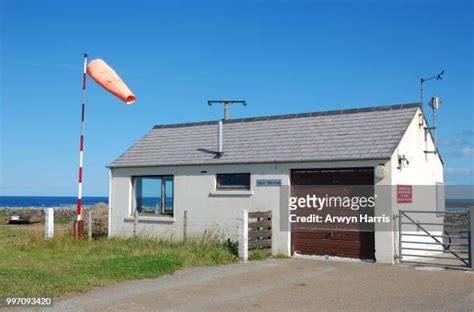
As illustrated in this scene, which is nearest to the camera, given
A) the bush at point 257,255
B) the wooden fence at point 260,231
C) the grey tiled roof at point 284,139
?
the bush at point 257,255

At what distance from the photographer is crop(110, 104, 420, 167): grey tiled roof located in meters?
15.9

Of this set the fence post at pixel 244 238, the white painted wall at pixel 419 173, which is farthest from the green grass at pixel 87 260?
the white painted wall at pixel 419 173

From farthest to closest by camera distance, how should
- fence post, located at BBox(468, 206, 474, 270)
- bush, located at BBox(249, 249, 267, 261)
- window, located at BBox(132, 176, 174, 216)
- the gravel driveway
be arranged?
window, located at BBox(132, 176, 174, 216) < bush, located at BBox(249, 249, 267, 261) < fence post, located at BBox(468, 206, 474, 270) < the gravel driveway

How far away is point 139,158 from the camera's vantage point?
20297 millimetres

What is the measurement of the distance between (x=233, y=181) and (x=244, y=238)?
293 centimetres

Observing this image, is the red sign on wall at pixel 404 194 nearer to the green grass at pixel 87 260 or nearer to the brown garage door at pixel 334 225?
Answer: the brown garage door at pixel 334 225

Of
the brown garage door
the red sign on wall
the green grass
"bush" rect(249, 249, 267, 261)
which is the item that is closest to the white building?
the brown garage door

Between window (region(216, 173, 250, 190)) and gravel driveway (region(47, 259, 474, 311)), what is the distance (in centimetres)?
364

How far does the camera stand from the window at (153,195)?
19.3 metres

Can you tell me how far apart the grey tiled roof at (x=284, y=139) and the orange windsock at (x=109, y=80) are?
112 inches

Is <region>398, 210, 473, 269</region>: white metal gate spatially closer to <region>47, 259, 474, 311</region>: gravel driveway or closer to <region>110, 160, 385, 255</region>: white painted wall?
<region>47, 259, 474, 311</region>: gravel driveway

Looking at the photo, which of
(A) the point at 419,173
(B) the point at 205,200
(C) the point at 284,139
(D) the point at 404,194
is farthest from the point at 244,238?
(A) the point at 419,173

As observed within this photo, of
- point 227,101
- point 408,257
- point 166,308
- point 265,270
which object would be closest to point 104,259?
point 265,270

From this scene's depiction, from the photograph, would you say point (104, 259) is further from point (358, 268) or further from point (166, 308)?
point (358, 268)
